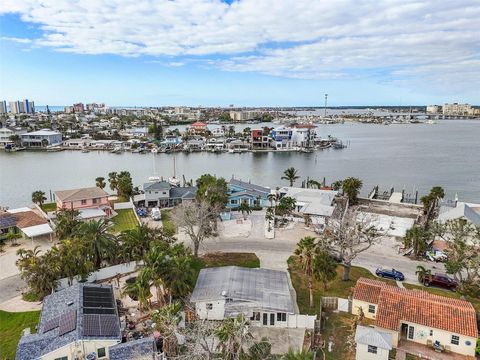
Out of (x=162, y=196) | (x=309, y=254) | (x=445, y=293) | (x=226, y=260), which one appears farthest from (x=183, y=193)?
(x=445, y=293)

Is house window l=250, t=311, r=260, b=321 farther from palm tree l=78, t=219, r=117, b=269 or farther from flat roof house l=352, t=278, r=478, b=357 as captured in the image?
palm tree l=78, t=219, r=117, b=269

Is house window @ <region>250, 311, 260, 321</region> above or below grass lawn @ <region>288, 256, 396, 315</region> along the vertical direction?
above

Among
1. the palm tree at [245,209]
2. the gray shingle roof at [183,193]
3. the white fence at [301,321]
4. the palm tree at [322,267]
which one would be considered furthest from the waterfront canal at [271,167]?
the white fence at [301,321]

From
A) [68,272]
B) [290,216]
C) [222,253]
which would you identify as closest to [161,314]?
[68,272]

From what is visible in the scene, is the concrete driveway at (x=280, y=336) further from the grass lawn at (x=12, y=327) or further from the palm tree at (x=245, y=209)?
the palm tree at (x=245, y=209)

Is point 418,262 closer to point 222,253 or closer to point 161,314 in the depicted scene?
point 222,253

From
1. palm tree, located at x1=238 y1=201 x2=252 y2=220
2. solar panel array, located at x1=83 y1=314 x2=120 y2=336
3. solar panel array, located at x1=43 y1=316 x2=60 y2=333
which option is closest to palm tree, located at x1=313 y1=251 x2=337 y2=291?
solar panel array, located at x1=83 y1=314 x2=120 y2=336
